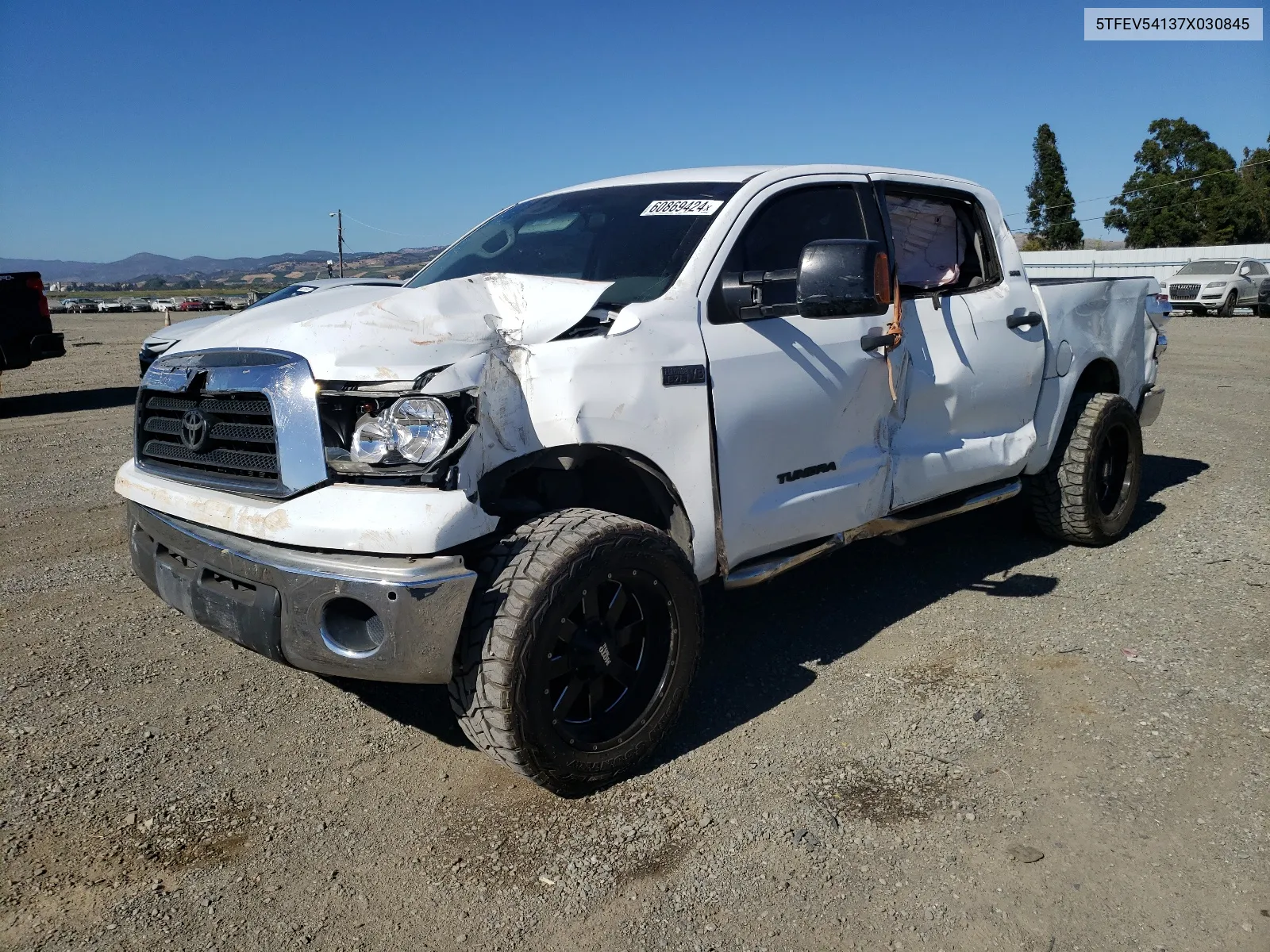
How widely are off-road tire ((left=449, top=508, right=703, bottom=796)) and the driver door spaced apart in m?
0.53

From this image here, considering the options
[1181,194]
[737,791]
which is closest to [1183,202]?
[1181,194]

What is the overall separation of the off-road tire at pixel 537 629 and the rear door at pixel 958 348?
1635 mm

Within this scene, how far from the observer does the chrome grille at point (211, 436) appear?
3.00 metres

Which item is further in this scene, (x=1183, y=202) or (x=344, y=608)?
(x=1183, y=202)

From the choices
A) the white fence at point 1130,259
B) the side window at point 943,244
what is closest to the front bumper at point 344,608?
the side window at point 943,244

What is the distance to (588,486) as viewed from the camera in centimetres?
362

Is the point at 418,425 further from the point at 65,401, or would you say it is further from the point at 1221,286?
the point at 1221,286

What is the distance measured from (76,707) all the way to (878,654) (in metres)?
3.17

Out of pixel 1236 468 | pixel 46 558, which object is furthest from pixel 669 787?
pixel 1236 468

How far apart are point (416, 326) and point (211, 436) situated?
774mm

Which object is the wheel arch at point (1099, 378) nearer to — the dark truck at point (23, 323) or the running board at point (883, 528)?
the running board at point (883, 528)

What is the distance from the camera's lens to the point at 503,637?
9.32 feet

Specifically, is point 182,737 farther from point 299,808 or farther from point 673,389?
point 673,389

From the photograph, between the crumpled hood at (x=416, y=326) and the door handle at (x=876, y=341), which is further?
the door handle at (x=876, y=341)
